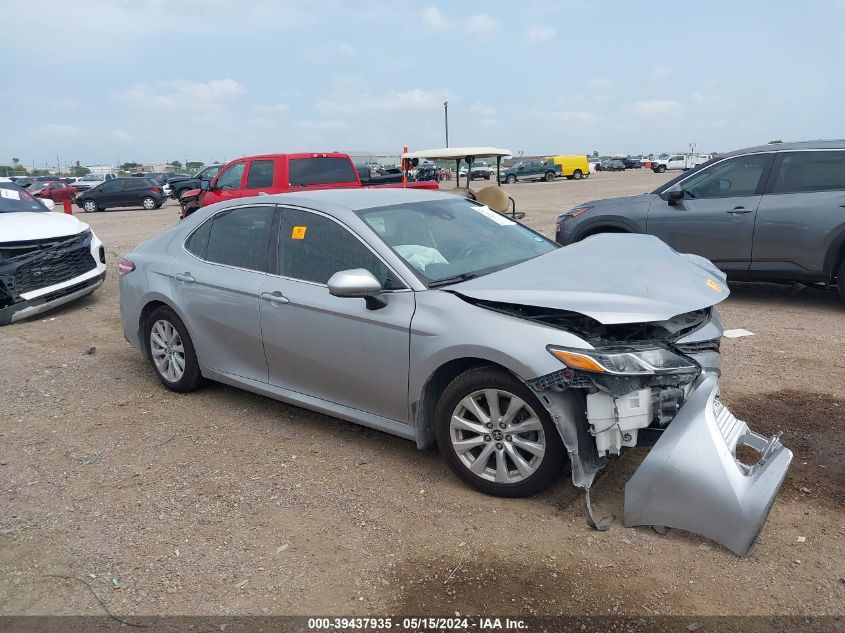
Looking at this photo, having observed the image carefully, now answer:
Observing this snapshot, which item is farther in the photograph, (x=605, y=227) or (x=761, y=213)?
(x=605, y=227)

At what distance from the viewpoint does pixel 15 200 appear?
358 inches

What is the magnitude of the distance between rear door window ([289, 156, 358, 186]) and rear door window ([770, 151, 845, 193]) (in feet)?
26.1

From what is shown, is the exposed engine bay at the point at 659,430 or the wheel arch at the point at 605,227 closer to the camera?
the exposed engine bay at the point at 659,430

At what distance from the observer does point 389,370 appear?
12.4 ft

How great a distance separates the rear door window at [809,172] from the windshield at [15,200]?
30.4 feet

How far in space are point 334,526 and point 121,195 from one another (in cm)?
2863

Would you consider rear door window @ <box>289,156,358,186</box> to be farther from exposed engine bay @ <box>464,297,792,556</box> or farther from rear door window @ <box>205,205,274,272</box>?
exposed engine bay @ <box>464,297,792,556</box>

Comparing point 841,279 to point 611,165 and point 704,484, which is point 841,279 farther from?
point 611,165

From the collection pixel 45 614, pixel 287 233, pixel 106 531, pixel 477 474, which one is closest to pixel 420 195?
pixel 287 233

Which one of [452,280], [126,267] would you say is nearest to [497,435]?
[452,280]

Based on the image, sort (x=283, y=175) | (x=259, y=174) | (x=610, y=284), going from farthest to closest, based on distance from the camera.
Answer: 1. (x=259, y=174)
2. (x=283, y=175)
3. (x=610, y=284)

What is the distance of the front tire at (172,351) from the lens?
5.07 m

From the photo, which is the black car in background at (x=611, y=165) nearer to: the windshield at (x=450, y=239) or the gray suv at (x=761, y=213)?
the gray suv at (x=761, y=213)

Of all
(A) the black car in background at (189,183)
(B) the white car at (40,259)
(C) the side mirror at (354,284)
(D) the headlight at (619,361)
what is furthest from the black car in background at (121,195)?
(D) the headlight at (619,361)
